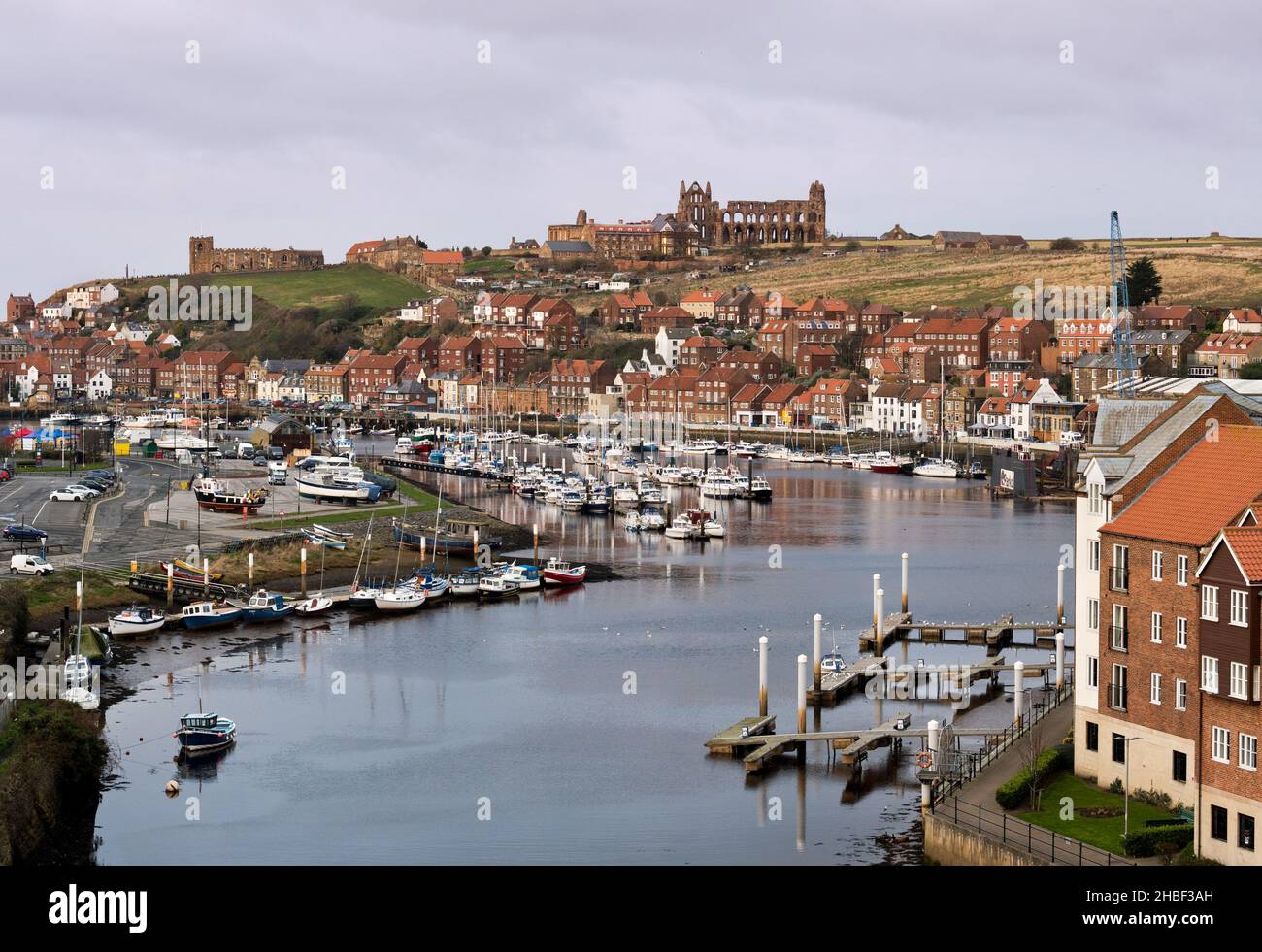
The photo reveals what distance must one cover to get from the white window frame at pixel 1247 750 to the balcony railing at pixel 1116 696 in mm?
2992

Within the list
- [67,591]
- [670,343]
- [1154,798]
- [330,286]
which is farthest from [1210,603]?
[330,286]

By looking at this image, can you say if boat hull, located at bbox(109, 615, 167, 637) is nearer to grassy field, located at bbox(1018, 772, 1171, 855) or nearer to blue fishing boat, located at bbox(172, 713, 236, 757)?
blue fishing boat, located at bbox(172, 713, 236, 757)

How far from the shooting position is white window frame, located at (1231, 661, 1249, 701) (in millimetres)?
18750

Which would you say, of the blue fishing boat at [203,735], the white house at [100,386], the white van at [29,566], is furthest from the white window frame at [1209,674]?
the white house at [100,386]

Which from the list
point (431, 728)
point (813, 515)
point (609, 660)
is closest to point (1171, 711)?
point (431, 728)

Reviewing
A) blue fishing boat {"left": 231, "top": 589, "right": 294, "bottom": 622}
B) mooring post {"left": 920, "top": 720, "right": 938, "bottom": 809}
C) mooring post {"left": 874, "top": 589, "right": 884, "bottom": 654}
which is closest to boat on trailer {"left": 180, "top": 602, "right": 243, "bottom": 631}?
blue fishing boat {"left": 231, "top": 589, "right": 294, "bottom": 622}

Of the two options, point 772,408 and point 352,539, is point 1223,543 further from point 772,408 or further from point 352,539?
point 772,408

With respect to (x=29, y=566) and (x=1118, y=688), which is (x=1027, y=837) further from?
(x=29, y=566)

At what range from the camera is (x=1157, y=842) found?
19.4 m

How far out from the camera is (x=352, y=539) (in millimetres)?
50500

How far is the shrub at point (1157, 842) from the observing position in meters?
19.4

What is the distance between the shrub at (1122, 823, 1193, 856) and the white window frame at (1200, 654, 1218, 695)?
4.99 feet

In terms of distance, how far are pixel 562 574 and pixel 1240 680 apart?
2843 centimetres

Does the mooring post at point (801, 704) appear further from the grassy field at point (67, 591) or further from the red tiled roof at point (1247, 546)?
the grassy field at point (67, 591)
